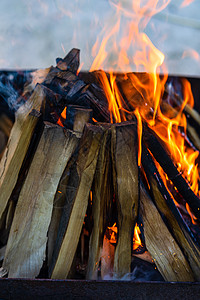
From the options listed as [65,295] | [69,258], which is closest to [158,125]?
[69,258]

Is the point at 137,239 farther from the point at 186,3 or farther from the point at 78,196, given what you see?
the point at 186,3

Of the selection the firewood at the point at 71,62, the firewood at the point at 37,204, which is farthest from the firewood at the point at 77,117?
the firewood at the point at 71,62

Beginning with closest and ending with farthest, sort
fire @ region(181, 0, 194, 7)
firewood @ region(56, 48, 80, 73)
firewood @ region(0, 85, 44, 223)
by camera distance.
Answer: firewood @ region(0, 85, 44, 223) < firewood @ region(56, 48, 80, 73) < fire @ region(181, 0, 194, 7)

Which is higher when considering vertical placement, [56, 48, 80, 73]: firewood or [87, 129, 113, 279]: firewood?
[56, 48, 80, 73]: firewood

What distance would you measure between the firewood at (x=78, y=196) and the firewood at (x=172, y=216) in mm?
250

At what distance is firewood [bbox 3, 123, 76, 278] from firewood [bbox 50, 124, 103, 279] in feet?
0.21

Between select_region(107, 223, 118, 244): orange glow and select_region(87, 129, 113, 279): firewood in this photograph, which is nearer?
select_region(87, 129, 113, 279): firewood

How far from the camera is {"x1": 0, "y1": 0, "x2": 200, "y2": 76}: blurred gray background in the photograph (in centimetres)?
319

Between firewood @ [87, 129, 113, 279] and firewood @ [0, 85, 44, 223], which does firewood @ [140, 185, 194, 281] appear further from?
firewood @ [0, 85, 44, 223]

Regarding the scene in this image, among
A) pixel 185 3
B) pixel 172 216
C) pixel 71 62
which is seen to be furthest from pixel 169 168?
pixel 185 3

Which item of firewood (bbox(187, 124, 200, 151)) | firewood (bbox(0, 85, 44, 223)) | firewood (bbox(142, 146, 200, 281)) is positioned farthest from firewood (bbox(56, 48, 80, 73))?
firewood (bbox(187, 124, 200, 151))

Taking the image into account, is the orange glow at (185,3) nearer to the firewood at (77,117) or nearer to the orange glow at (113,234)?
the firewood at (77,117)

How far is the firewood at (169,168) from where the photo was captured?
1299 millimetres

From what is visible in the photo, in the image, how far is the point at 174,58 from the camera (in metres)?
3.31
